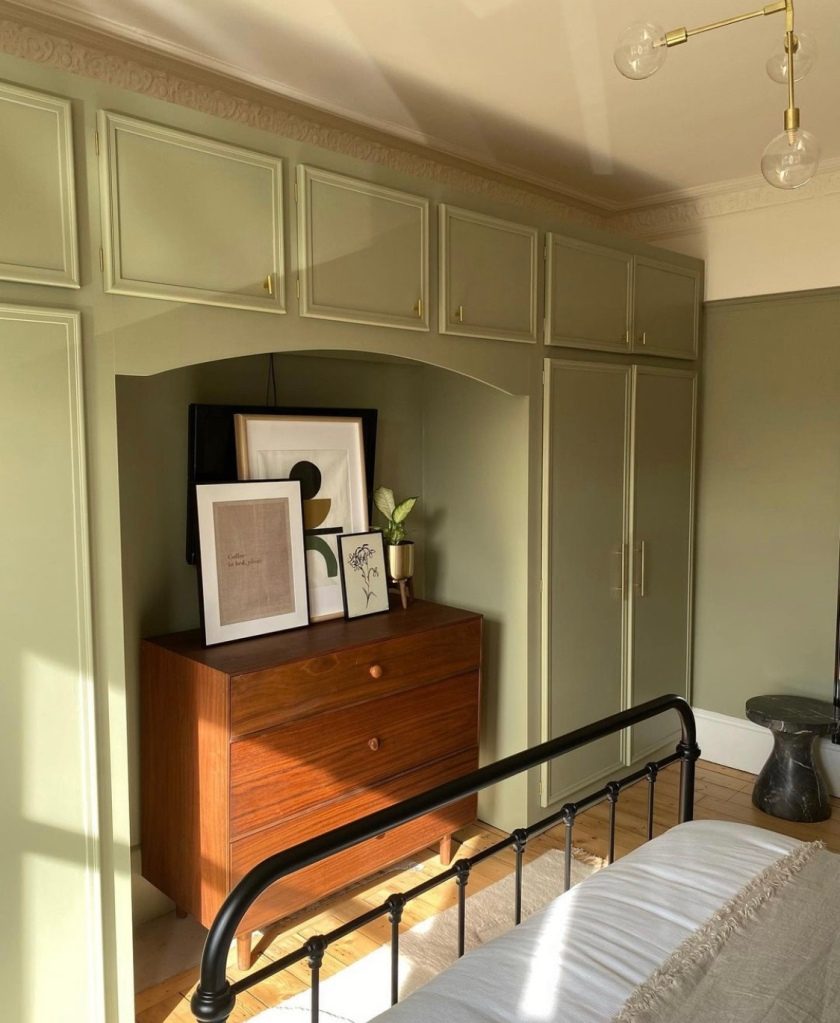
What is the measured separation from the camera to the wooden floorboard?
2486 millimetres

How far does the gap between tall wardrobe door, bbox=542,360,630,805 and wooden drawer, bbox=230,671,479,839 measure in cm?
46

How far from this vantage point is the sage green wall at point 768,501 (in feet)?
12.6

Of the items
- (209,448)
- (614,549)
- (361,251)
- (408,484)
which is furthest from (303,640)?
(614,549)

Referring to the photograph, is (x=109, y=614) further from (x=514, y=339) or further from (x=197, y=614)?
(x=514, y=339)

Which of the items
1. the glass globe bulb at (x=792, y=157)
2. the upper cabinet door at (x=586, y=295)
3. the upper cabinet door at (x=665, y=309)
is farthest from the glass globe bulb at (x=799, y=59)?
the upper cabinet door at (x=665, y=309)

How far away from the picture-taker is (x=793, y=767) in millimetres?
3625

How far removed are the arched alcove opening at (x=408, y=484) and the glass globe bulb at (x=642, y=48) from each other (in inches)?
59.4

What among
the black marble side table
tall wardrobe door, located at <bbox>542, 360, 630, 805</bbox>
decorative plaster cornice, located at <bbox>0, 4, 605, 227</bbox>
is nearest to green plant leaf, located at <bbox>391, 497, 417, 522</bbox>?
tall wardrobe door, located at <bbox>542, 360, 630, 805</bbox>

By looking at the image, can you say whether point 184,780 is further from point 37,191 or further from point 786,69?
point 786,69

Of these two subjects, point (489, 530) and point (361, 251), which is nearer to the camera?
point (361, 251)

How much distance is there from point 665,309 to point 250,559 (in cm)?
222

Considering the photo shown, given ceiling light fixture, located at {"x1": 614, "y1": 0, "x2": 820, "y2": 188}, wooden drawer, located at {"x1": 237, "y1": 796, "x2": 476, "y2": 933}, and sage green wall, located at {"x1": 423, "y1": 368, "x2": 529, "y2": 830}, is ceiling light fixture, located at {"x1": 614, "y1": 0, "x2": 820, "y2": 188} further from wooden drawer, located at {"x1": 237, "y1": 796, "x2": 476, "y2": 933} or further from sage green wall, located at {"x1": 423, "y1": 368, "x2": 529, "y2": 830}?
wooden drawer, located at {"x1": 237, "y1": 796, "x2": 476, "y2": 933}

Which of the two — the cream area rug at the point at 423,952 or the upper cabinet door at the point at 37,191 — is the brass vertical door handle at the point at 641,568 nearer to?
the cream area rug at the point at 423,952

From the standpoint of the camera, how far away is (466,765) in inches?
126
